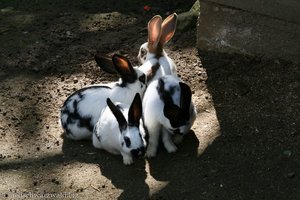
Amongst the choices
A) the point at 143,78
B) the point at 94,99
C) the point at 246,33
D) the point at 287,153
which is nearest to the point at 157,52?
the point at 143,78

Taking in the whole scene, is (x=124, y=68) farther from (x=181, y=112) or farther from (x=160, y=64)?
(x=181, y=112)

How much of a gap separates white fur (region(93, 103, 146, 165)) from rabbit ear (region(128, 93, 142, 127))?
0.05 m

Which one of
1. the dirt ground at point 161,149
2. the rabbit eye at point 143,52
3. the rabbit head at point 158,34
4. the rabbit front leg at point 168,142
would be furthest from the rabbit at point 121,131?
the rabbit eye at point 143,52

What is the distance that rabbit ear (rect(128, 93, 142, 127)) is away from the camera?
15.4ft

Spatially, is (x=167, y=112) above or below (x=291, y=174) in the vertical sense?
above

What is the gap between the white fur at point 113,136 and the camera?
4.70 m

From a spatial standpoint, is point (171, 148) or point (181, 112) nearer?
point (181, 112)

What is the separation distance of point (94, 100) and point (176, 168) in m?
0.93

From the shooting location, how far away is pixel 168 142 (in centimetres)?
501

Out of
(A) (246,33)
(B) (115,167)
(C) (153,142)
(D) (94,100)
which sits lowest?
(B) (115,167)

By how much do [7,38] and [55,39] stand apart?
551mm

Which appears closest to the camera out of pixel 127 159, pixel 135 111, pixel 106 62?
pixel 135 111

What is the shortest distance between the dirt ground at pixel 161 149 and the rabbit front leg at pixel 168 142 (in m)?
0.07

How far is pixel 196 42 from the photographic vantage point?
6355 millimetres
